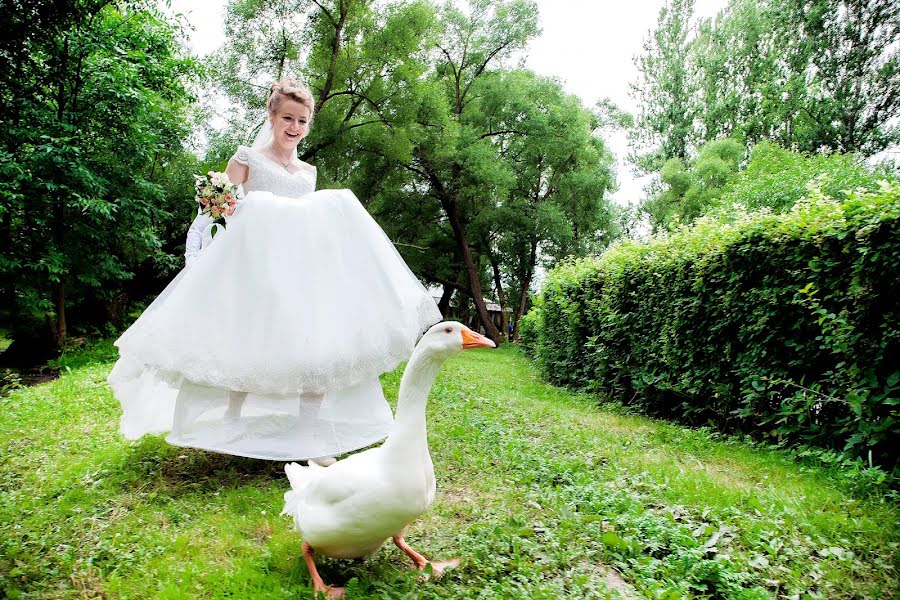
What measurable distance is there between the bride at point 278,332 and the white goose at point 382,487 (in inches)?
45.7

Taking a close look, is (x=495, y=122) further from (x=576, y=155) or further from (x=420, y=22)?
(x=420, y=22)

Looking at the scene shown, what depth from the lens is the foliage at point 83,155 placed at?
31.4 ft

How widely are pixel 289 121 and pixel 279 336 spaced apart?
1761 mm

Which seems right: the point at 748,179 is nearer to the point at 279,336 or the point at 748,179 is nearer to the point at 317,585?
the point at 279,336

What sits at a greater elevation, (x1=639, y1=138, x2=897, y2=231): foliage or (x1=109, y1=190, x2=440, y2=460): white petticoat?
(x1=639, y1=138, x2=897, y2=231): foliage

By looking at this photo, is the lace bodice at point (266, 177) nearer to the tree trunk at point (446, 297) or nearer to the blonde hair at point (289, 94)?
A: the blonde hair at point (289, 94)

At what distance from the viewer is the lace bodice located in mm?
4105

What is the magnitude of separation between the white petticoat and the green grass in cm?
47

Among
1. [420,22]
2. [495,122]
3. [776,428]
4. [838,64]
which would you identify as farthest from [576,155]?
[776,428]

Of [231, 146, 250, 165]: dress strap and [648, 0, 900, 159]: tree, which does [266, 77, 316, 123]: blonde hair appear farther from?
[648, 0, 900, 159]: tree

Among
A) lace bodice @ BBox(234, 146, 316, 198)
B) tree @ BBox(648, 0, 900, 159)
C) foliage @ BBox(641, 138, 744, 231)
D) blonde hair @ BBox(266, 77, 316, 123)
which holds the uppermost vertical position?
tree @ BBox(648, 0, 900, 159)

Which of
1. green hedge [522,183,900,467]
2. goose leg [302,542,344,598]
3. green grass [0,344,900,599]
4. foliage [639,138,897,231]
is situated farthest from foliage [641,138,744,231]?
goose leg [302,542,344,598]

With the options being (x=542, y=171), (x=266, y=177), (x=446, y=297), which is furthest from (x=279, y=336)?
(x=446, y=297)

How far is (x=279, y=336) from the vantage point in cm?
350
